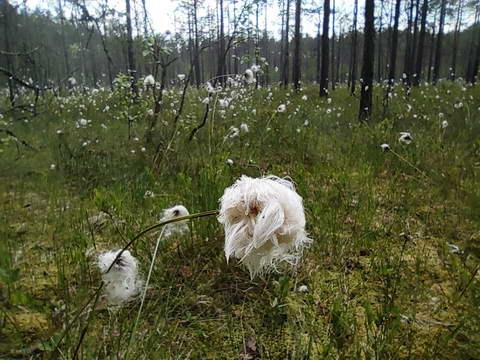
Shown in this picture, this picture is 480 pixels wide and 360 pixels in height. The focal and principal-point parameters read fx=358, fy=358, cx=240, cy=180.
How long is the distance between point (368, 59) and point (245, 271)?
22.2 feet

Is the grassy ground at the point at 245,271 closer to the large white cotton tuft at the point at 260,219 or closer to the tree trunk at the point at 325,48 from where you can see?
the large white cotton tuft at the point at 260,219

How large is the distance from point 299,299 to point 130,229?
1.33 metres

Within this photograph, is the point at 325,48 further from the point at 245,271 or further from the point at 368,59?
the point at 245,271

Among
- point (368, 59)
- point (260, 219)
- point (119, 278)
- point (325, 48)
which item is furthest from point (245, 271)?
point (325, 48)

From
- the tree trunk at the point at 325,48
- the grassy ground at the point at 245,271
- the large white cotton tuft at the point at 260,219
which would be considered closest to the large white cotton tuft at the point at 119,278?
the grassy ground at the point at 245,271

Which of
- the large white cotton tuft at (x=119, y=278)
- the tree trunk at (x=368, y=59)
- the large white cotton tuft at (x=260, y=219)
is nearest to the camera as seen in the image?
the large white cotton tuft at (x=260, y=219)

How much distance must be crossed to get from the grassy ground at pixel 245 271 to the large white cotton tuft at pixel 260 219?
0.54 m

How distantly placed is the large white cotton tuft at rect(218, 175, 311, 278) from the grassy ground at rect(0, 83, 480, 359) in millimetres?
540

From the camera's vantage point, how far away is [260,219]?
976 mm

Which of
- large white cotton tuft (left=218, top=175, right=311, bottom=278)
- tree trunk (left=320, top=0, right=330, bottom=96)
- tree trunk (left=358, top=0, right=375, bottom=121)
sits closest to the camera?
large white cotton tuft (left=218, top=175, right=311, bottom=278)

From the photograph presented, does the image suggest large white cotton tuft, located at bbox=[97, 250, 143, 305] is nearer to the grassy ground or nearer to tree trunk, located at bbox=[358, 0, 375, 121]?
the grassy ground

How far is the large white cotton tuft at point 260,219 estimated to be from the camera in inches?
38.7

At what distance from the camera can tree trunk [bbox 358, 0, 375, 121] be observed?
24.3 feet

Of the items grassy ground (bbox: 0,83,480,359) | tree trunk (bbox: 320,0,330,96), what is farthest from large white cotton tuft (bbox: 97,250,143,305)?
tree trunk (bbox: 320,0,330,96)
